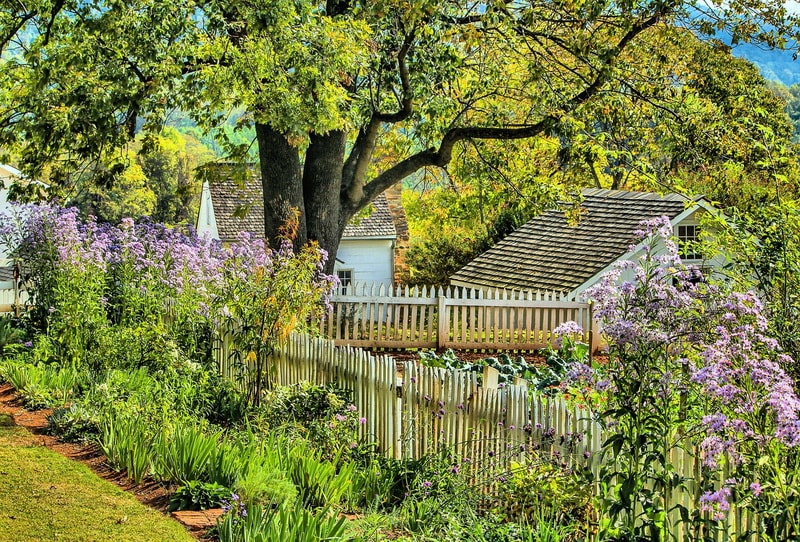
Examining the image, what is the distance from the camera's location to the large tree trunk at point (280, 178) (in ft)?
49.1

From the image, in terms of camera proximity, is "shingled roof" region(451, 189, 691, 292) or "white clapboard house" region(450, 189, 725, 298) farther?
"shingled roof" region(451, 189, 691, 292)

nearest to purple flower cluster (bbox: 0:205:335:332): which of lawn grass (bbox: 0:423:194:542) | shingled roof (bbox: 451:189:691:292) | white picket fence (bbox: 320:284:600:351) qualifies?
lawn grass (bbox: 0:423:194:542)

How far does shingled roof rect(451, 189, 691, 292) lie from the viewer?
2128 centimetres

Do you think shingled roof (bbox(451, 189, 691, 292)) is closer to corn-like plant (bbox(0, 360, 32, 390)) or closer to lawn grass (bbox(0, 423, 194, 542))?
corn-like plant (bbox(0, 360, 32, 390))

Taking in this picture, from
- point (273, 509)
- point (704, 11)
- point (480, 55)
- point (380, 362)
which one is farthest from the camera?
point (480, 55)

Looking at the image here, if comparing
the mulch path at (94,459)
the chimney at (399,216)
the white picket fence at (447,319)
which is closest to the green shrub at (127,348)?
the mulch path at (94,459)

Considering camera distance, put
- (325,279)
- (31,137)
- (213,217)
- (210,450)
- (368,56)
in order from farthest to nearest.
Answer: (213,217) → (368,56) → (31,137) → (325,279) → (210,450)

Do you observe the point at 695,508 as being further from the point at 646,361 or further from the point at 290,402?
the point at 290,402

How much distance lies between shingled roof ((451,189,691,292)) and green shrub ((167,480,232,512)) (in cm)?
1470

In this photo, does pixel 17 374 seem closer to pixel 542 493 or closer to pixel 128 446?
pixel 128 446

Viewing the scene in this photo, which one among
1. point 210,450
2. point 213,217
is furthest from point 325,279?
point 213,217

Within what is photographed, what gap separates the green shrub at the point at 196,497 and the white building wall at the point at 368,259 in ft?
105

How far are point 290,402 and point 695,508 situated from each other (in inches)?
177

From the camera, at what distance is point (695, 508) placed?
550cm
